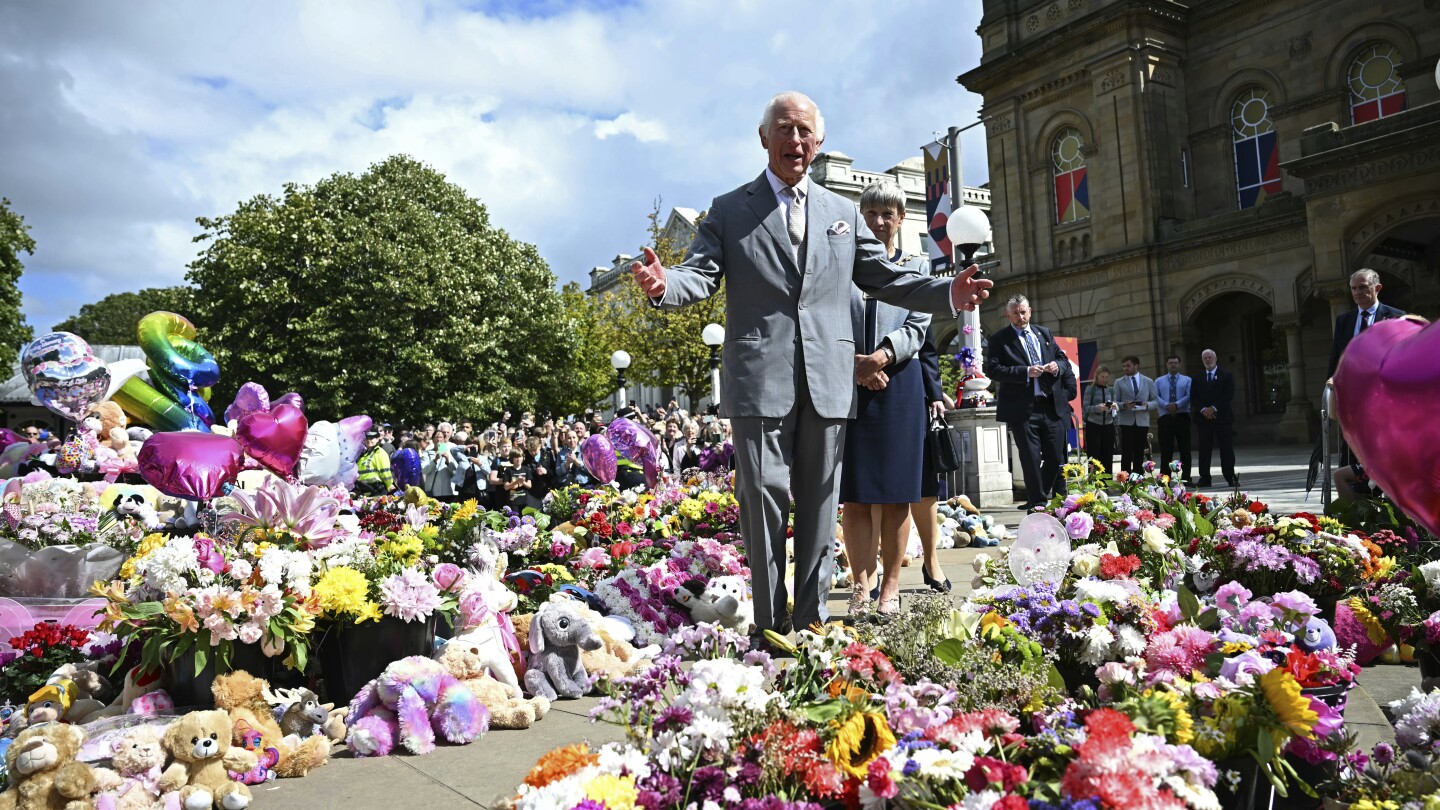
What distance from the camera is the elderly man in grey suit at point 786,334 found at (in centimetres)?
392

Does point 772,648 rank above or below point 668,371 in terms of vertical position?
below

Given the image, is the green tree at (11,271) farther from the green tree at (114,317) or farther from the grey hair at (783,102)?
the grey hair at (783,102)

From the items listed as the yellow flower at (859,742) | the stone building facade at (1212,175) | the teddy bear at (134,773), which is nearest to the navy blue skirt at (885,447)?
the yellow flower at (859,742)

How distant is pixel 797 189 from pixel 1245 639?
95.9 inches

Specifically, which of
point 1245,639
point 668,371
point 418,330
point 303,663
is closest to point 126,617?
point 303,663

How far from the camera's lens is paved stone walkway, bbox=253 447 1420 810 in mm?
2795

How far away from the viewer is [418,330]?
3012cm

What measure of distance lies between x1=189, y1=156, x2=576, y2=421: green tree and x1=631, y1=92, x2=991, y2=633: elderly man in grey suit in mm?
26390

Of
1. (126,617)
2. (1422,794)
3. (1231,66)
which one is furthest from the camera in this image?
(1231,66)

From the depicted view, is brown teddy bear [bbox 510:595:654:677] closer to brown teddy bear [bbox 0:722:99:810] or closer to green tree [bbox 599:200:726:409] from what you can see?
brown teddy bear [bbox 0:722:99:810]

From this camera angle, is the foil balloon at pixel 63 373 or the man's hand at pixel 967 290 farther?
the foil balloon at pixel 63 373

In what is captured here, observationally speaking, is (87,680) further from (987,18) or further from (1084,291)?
(987,18)

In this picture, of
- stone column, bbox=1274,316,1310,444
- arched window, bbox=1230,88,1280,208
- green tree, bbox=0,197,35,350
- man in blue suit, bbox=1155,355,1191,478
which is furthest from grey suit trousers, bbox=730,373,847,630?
green tree, bbox=0,197,35,350

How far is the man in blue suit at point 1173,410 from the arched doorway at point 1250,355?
44.6 feet
